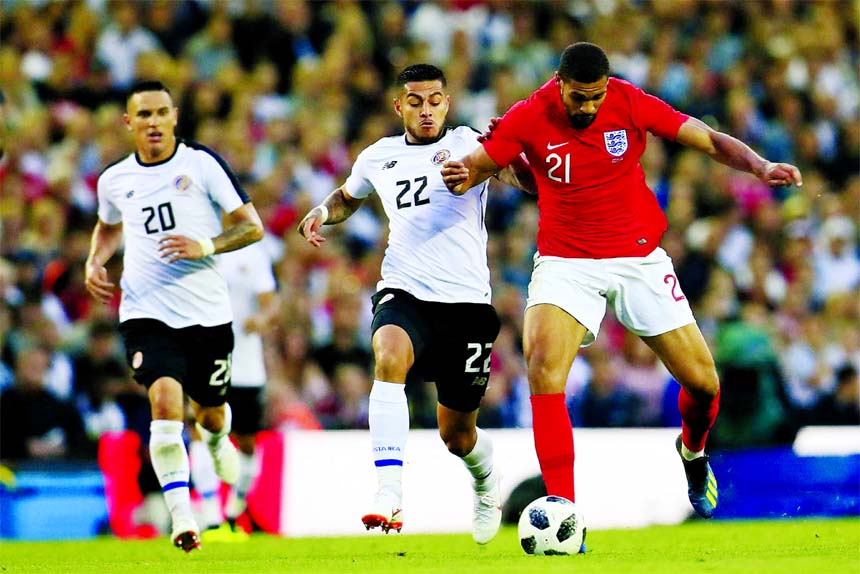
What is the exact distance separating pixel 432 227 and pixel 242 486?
12.0ft

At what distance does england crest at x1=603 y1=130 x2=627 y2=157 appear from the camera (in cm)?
841

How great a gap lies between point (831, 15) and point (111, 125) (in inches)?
435

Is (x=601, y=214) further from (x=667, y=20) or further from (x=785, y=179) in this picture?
(x=667, y=20)

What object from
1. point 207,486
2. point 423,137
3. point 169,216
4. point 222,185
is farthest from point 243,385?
point 423,137

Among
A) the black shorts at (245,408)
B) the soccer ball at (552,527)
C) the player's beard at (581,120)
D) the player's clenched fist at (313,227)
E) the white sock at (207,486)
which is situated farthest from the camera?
the black shorts at (245,408)

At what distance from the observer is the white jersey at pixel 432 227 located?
30.2 feet

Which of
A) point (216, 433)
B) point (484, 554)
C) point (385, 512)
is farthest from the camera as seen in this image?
point (216, 433)

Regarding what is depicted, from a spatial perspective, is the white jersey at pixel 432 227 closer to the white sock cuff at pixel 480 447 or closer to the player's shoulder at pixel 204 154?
the white sock cuff at pixel 480 447

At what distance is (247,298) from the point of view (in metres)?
12.8

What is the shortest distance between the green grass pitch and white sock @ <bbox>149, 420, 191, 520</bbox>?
1.32ft

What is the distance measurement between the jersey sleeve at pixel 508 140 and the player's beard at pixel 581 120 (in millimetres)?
258

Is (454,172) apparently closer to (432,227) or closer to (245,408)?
(432,227)

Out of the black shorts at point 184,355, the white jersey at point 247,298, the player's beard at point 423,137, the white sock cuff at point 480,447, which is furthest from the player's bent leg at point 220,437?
the player's beard at point 423,137

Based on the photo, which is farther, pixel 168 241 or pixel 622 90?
pixel 168 241
